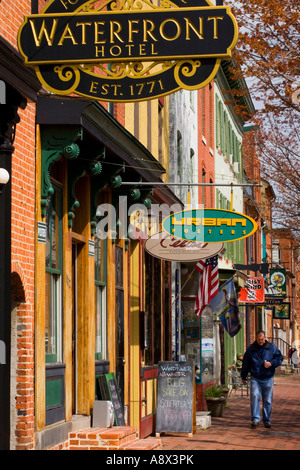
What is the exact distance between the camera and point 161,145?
2053 centimetres

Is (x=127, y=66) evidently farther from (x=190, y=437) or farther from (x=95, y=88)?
(x=190, y=437)

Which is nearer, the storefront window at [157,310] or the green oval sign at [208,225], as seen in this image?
the green oval sign at [208,225]

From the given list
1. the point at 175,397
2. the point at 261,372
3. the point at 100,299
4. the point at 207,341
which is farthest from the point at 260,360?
the point at 207,341

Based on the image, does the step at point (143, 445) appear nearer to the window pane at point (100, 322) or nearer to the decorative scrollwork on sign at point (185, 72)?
the window pane at point (100, 322)

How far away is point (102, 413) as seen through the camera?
12570 mm

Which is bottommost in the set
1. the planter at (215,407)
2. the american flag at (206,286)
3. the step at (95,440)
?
the planter at (215,407)

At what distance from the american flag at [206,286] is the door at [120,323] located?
536 centimetres

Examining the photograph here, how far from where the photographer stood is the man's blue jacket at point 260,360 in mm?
17844

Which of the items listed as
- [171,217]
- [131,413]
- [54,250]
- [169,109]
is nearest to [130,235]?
[171,217]

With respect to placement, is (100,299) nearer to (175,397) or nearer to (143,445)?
(143,445)

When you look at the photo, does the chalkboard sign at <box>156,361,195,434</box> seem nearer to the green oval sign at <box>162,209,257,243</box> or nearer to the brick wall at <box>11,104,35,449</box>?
the green oval sign at <box>162,209,257,243</box>

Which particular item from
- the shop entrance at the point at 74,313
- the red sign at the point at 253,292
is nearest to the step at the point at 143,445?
the shop entrance at the point at 74,313

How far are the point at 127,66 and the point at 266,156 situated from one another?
1449 centimetres

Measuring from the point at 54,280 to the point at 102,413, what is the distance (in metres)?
2.15
